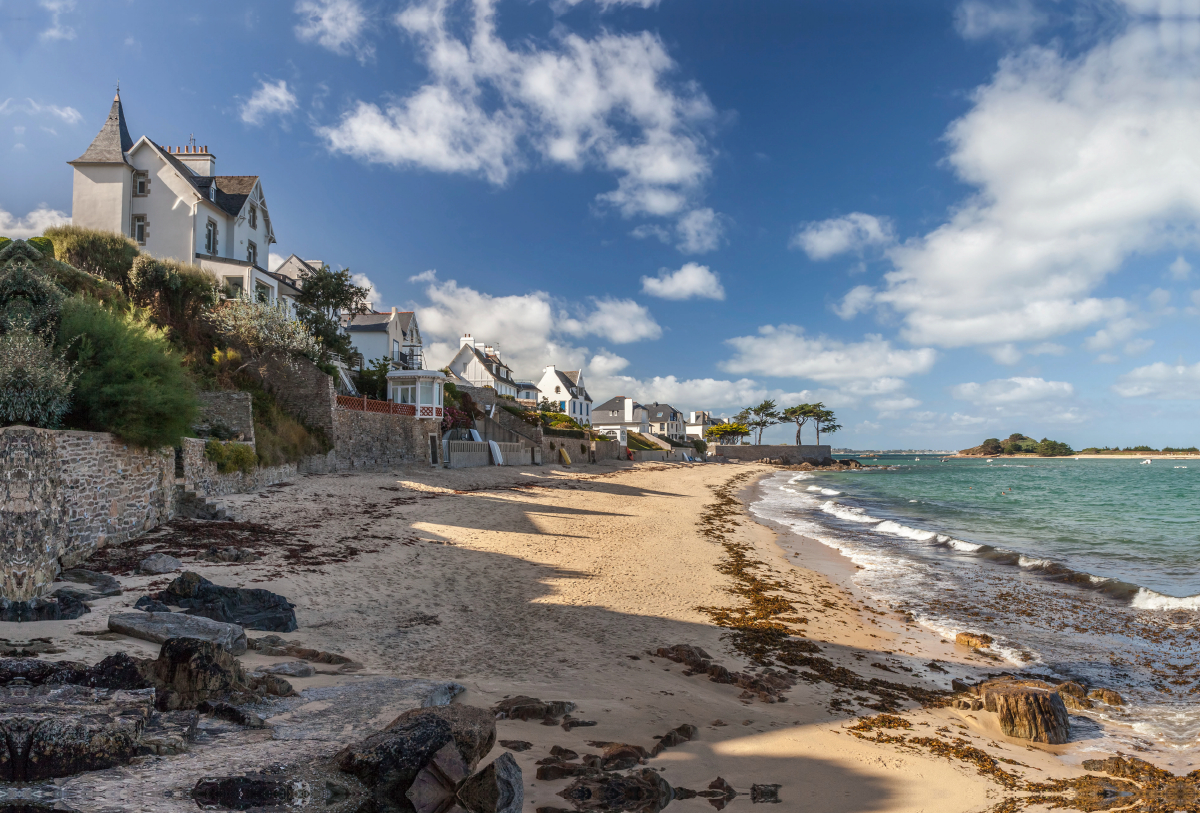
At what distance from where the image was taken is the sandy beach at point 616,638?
4.90 metres

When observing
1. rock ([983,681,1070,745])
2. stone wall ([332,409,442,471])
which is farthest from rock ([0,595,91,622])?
stone wall ([332,409,442,471])

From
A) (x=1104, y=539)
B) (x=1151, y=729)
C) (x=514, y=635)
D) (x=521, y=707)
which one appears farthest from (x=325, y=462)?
(x=1104, y=539)

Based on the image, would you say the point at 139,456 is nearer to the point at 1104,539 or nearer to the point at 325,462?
the point at 325,462

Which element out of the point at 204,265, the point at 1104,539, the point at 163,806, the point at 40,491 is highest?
the point at 204,265

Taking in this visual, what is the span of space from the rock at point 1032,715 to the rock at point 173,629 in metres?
8.11

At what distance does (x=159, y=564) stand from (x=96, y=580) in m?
0.94

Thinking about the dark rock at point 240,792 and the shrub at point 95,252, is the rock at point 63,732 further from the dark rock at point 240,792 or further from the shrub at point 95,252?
the shrub at point 95,252

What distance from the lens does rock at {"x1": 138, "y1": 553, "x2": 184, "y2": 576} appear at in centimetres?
854

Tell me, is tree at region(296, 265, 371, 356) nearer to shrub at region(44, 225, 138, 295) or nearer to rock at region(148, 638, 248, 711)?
shrub at region(44, 225, 138, 295)

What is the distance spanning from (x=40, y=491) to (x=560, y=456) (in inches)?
1522

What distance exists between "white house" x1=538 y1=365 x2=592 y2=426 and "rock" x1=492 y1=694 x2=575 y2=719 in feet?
232

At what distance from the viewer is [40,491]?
25.6 ft

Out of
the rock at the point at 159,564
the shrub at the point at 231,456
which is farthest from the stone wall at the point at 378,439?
the rock at the point at 159,564

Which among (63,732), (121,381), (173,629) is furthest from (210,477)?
(63,732)
